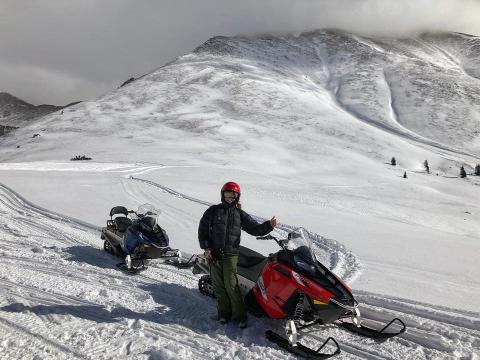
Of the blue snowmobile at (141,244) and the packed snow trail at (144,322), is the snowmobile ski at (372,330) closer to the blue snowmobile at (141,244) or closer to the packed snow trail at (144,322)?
the packed snow trail at (144,322)

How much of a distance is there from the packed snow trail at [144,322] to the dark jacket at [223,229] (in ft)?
3.59

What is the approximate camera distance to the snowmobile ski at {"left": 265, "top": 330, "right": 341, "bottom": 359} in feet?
15.8

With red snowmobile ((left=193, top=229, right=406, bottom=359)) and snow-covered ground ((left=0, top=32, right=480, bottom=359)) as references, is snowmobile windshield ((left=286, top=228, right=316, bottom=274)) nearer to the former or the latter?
red snowmobile ((left=193, top=229, right=406, bottom=359))

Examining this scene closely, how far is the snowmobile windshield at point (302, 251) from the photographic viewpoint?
540 centimetres

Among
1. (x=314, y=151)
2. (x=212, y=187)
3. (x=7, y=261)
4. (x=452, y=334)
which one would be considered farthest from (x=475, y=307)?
(x=314, y=151)

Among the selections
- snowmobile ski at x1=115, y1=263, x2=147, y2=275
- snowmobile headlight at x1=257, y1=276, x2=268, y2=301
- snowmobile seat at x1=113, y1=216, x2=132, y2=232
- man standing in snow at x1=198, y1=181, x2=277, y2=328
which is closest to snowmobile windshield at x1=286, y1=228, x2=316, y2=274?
man standing in snow at x1=198, y1=181, x2=277, y2=328

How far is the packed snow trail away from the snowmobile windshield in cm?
95

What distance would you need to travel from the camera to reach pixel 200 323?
583cm

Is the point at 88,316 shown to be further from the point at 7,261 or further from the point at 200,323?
the point at 7,261

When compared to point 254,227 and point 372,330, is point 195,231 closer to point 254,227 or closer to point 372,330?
point 254,227

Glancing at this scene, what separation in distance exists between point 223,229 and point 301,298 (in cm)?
140

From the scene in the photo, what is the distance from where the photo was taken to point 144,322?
5707 mm

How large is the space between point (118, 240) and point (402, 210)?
16113 mm

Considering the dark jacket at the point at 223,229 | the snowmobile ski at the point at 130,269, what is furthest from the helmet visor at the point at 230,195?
the snowmobile ski at the point at 130,269
